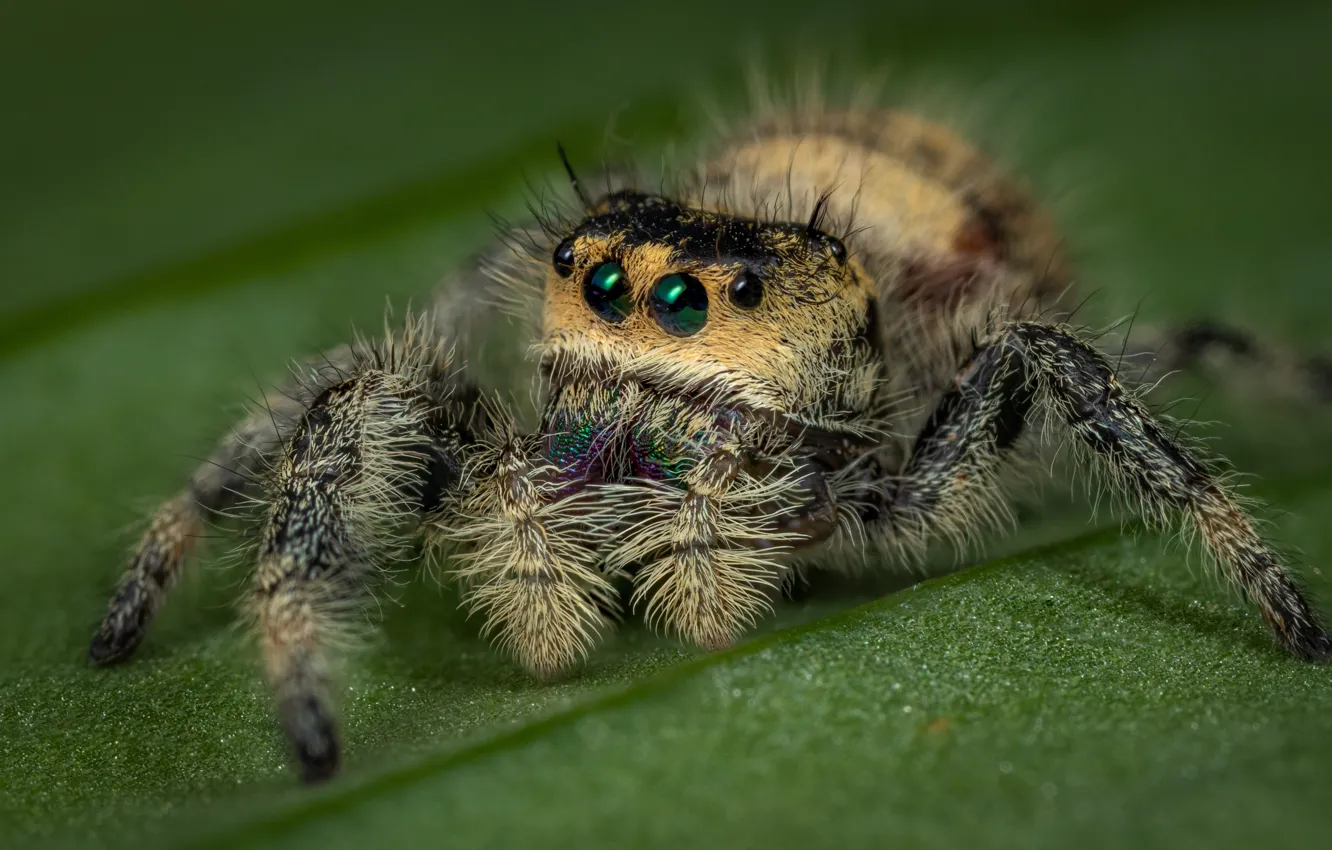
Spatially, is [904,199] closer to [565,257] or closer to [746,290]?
[746,290]

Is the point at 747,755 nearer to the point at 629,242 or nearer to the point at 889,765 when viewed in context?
the point at 889,765

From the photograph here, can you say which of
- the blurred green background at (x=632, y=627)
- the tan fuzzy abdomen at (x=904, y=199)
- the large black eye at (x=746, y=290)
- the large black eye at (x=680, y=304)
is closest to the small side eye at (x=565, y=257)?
the large black eye at (x=680, y=304)

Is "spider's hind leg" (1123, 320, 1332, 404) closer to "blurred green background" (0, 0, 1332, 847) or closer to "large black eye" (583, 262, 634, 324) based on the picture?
"blurred green background" (0, 0, 1332, 847)

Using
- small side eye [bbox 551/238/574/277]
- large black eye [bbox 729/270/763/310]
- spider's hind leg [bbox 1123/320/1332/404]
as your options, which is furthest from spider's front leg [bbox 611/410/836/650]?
spider's hind leg [bbox 1123/320/1332/404]

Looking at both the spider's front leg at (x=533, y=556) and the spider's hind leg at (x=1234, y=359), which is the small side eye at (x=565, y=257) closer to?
the spider's front leg at (x=533, y=556)

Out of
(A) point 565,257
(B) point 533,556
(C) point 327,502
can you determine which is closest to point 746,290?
(A) point 565,257

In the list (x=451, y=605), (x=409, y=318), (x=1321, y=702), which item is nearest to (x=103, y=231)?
(x=409, y=318)
